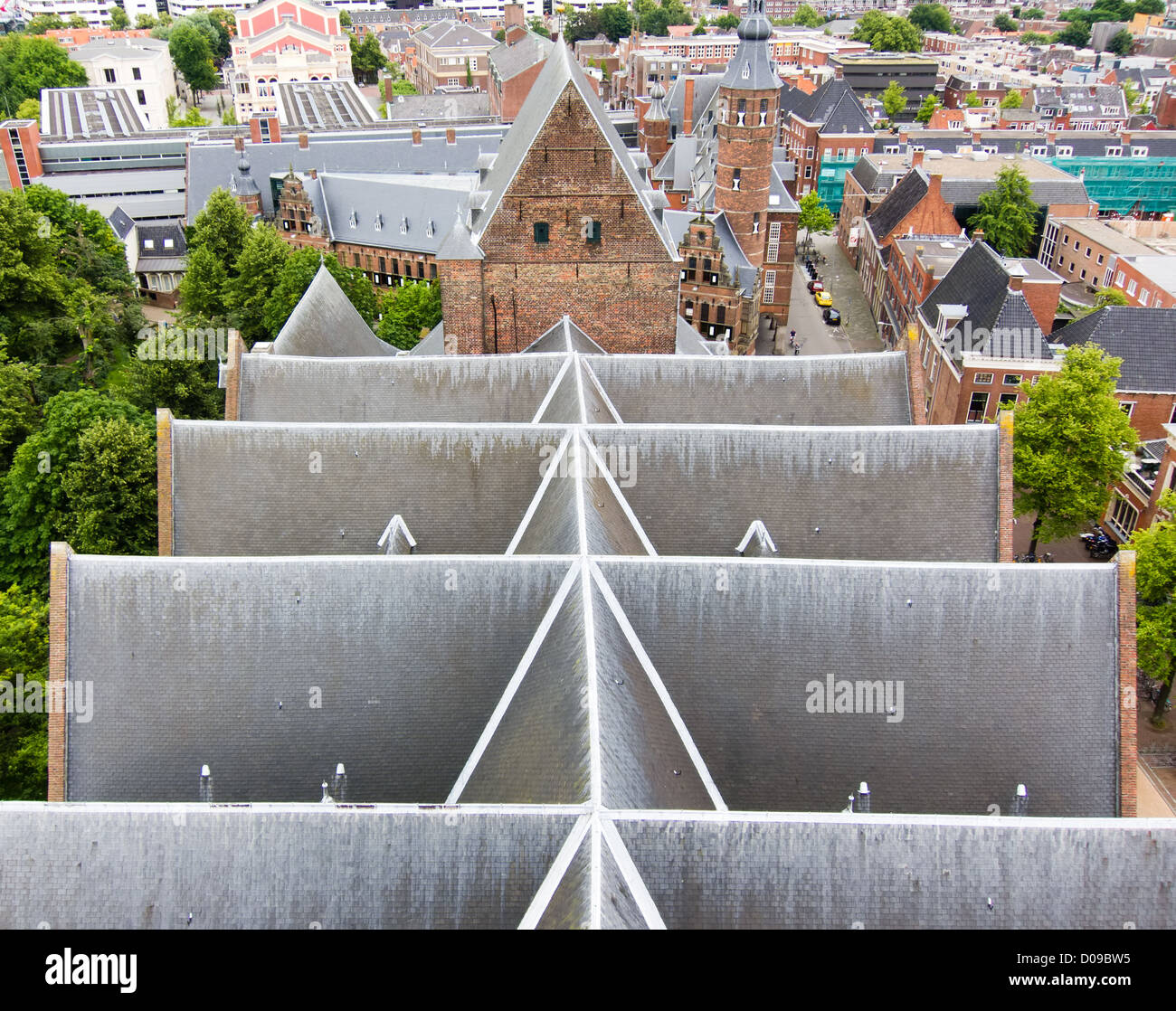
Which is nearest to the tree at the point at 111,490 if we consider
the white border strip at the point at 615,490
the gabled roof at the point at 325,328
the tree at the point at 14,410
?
the tree at the point at 14,410

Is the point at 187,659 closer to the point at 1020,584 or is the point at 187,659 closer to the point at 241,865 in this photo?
the point at 241,865

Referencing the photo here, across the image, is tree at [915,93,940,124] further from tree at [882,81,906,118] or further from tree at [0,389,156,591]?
tree at [0,389,156,591]

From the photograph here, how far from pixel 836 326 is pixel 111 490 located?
59.2 m

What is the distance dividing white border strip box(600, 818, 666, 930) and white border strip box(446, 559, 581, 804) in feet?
16.7

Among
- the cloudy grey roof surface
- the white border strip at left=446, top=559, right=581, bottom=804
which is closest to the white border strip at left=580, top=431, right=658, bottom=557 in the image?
the white border strip at left=446, top=559, right=581, bottom=804

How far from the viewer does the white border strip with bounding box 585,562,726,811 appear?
1901cm

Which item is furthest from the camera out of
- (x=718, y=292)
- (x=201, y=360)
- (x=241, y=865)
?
(x=718, y=292)

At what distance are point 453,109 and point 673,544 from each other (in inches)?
4457

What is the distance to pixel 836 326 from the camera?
80.1 m

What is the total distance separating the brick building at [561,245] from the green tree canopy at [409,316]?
75.7ft

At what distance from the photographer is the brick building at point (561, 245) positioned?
3481 cm

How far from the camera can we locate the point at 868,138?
10938cm

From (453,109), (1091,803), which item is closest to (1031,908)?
(1091,803)
